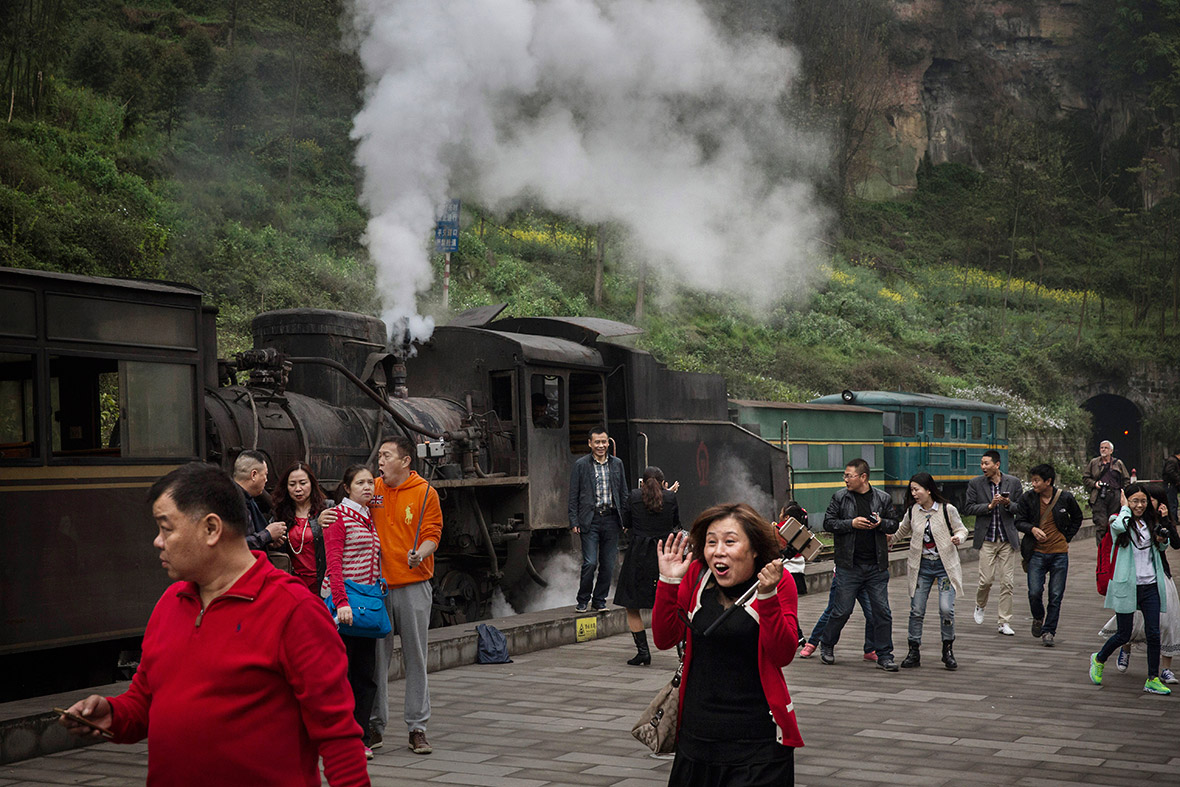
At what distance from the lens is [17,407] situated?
6.84 meters

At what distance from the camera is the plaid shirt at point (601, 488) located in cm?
1016

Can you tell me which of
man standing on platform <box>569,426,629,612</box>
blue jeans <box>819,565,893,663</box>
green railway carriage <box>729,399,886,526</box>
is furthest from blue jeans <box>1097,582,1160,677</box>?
green railway carriage <box>729,399,886,526</box>

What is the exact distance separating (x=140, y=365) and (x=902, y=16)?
205ft

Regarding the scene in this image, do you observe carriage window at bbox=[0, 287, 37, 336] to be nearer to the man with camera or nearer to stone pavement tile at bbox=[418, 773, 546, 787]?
stone pavement tile at bbox=[418, 773, 546, 787]

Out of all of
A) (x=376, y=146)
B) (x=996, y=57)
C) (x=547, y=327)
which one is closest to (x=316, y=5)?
(x=376, y=146)

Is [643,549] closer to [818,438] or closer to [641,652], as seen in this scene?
[641,652]

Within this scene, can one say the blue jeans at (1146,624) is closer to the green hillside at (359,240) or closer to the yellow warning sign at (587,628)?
the yellow warning sign at (587,628)

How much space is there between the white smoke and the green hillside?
1794 mm

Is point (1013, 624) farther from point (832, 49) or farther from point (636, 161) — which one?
point (832, 49)

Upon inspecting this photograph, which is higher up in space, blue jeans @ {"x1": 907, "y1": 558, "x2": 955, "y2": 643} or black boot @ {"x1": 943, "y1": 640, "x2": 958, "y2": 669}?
blue jeans @ {"x1": 907, "y1": 558, "x2": 955, "y2": 643}

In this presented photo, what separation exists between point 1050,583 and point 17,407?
27.1 ft

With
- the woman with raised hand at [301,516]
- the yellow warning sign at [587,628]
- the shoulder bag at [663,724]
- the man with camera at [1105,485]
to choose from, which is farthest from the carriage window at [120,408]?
the man with camera at [1105,485]

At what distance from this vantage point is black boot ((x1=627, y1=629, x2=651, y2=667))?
345 inches

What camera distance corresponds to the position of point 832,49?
54625mm
